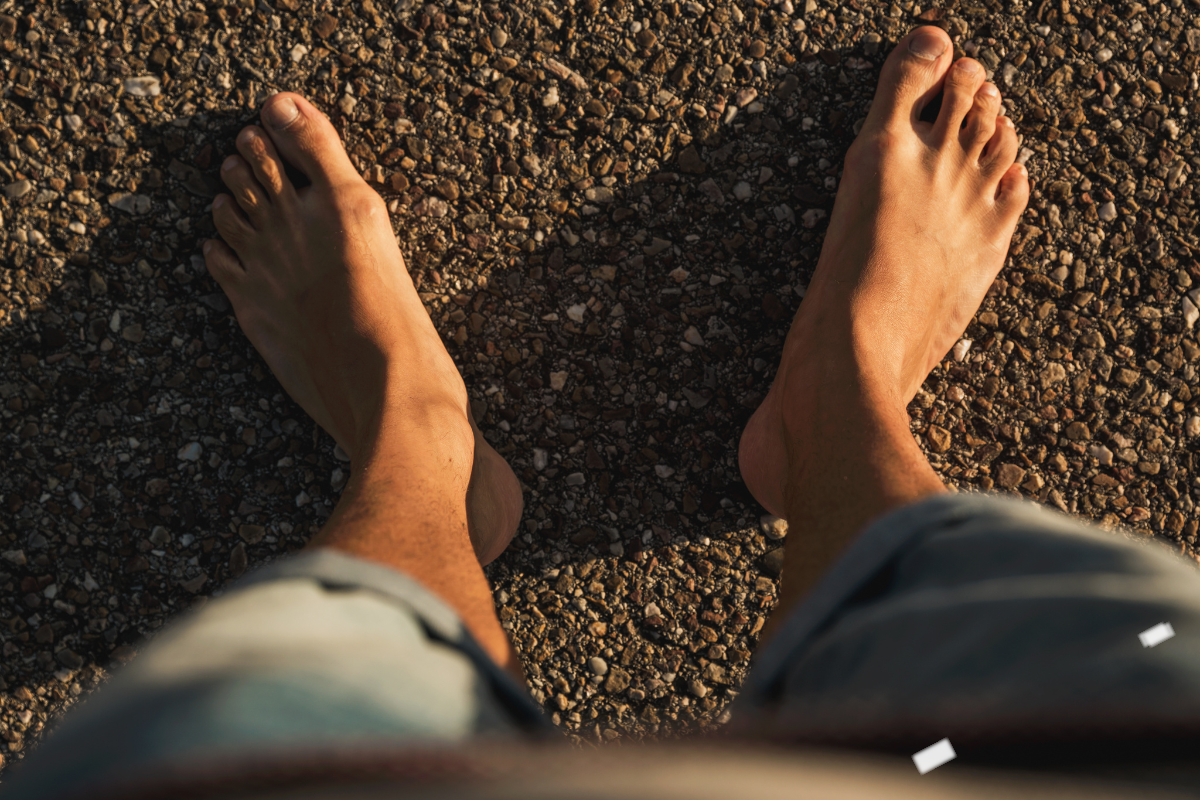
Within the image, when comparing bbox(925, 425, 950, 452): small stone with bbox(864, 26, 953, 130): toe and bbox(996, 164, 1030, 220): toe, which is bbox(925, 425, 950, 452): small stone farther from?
bbox(864, 26, 953, 130): toe

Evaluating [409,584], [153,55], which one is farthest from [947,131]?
[153,55]

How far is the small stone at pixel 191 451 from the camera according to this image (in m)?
1.73

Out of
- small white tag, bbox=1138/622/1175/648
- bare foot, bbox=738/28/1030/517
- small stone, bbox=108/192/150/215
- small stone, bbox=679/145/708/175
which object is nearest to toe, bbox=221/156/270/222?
small stone, bbox=108/192/150/215

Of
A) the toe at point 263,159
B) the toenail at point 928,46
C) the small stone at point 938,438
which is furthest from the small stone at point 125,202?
the small stone at point 938,438

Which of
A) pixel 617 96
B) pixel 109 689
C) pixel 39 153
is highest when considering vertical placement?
pixel 617 96

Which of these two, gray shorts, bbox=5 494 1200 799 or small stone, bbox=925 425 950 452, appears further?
small stone, bbox=925 425 950 452

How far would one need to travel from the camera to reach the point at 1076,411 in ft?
5.84

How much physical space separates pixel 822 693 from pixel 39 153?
2.05 metres

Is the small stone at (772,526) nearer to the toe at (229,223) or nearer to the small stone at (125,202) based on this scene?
the toe at (229,223)

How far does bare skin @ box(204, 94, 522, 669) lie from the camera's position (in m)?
1.59

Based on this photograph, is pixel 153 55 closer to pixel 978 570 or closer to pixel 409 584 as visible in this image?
pixel 409 584

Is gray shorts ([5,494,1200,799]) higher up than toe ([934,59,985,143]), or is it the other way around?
toe ([934,59,985,143])

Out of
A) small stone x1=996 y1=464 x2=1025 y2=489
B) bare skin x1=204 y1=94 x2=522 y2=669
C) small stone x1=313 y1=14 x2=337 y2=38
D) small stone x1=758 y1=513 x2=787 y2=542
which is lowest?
small stone x1=758 y1=513 x2=787 y2=542

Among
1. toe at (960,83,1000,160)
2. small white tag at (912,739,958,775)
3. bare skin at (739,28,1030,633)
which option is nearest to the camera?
small white tag at (912,739,958,775)
